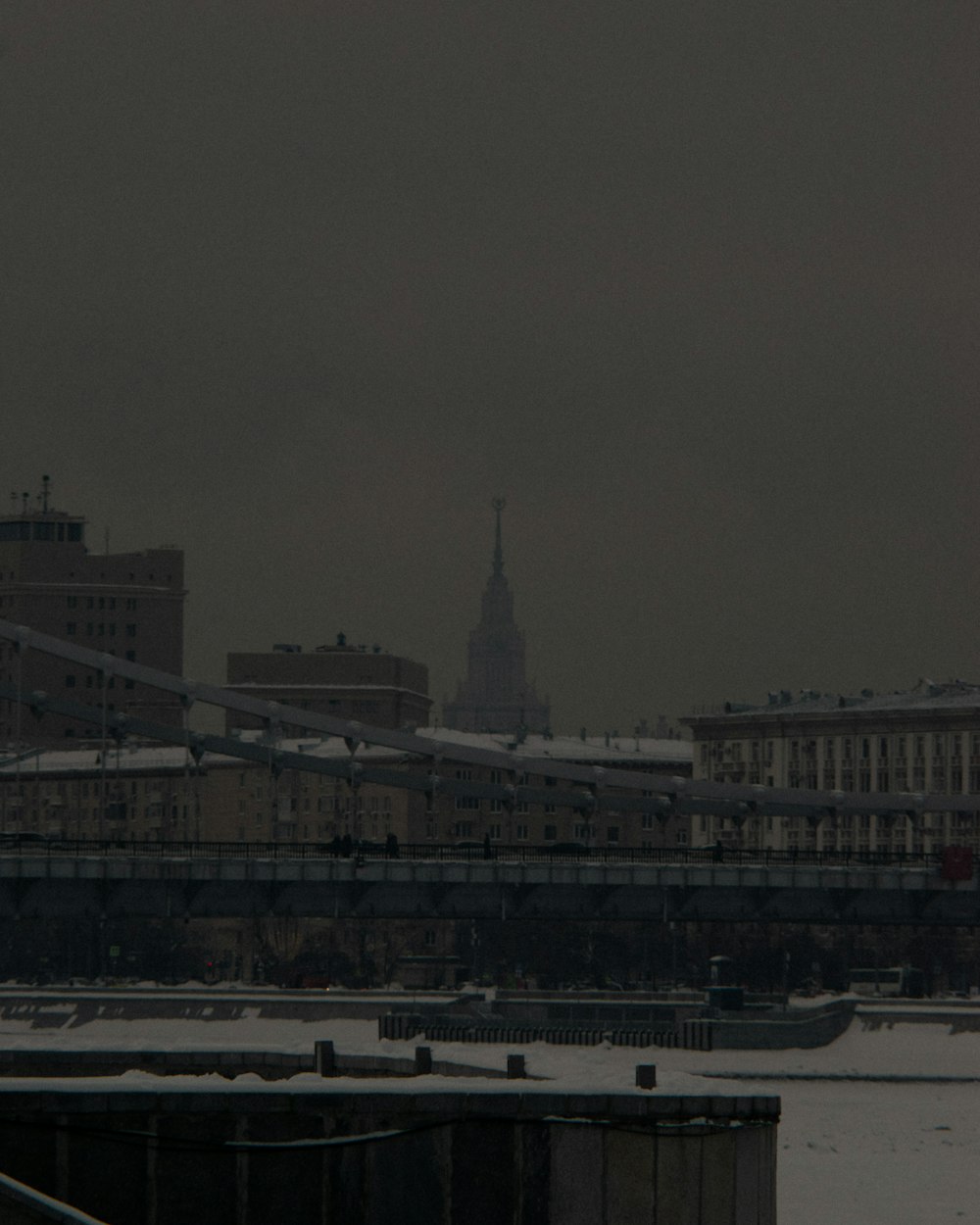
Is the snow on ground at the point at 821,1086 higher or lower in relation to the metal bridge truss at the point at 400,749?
lower

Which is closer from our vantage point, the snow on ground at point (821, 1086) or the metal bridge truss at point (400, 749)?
the snow on ground at point (821, 1086)

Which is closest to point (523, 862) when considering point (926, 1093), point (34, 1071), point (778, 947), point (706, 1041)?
point (706, 1041)

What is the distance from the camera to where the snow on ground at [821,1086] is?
109 feet

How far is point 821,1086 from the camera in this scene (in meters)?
109

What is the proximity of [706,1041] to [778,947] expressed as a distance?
58610 mm

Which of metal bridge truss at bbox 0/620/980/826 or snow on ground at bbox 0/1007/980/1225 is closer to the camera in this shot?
snow on ground at bbox 0/1007/980/1225

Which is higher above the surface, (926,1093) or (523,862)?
(523,862)

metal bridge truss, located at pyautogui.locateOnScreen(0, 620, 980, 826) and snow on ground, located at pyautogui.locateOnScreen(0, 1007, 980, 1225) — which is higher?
metal bridge truss, located at pyautogui.locateOnScreen(0, 620, 980, 826)

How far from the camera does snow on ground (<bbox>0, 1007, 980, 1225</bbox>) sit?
1308 inches

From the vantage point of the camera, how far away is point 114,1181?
96.7ft

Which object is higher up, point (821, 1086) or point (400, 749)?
point (400, 749)

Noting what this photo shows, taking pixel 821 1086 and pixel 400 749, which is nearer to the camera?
pixel 821 1086

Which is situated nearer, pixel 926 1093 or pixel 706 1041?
pixel 926 1093

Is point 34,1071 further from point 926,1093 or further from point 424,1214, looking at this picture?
point 926,1093
